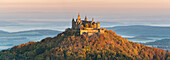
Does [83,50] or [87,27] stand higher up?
[87,27]

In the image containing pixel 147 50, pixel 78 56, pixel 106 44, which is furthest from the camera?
pixel 147 50

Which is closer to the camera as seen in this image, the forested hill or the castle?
the forested hill

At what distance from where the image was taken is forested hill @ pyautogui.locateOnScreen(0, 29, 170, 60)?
115m

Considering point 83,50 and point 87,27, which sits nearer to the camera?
point 83,50

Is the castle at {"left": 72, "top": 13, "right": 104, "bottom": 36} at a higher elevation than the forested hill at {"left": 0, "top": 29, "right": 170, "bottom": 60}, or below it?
higher

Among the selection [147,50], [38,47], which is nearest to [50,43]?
[38,47]

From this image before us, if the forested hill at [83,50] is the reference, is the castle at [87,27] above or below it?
above

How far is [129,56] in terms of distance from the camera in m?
118

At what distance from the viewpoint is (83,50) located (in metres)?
117

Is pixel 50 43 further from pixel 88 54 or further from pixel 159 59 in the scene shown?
pixel 159 59

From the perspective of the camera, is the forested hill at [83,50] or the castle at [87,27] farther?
the castle at [87,27]

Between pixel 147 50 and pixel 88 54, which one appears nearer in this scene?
pixel 88 54

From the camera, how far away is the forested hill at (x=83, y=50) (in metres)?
115

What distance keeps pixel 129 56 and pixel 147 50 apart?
1742 cm
